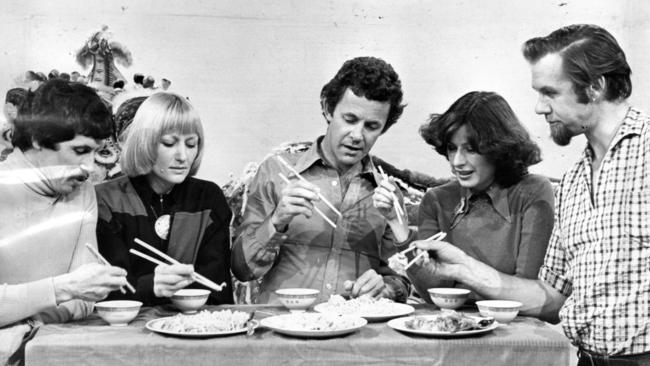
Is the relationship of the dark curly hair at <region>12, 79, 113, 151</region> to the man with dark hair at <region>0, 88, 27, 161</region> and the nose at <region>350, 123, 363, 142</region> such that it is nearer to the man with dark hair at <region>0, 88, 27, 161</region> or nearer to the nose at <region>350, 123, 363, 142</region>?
the man with dark hair at <region>0, 88, 27, 161</region>

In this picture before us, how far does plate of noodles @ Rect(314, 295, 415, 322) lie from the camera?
2381 mm

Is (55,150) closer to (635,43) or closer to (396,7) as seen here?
(396,7)

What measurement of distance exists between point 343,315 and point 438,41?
5.90 ft

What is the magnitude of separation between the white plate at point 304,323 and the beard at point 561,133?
3.09 feet

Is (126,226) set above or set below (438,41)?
below

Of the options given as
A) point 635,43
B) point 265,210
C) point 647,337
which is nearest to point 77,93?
point 265,210

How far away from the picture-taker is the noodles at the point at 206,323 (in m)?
2.13

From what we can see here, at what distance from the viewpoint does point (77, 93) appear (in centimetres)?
259

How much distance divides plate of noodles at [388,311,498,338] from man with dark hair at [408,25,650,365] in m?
0.31

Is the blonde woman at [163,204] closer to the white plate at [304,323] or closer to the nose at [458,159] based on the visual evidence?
the white plate at [304,323]

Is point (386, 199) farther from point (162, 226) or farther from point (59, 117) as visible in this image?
point (59, 117)

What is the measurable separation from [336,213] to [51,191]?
1147mm

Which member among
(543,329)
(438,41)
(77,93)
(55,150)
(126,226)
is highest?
(438,41)

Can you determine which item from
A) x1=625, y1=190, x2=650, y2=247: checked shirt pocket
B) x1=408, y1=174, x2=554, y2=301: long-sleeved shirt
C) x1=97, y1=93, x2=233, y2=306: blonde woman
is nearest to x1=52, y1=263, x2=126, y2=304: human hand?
x1=97, y1=93, x2=233, y2=306: blonde woman
